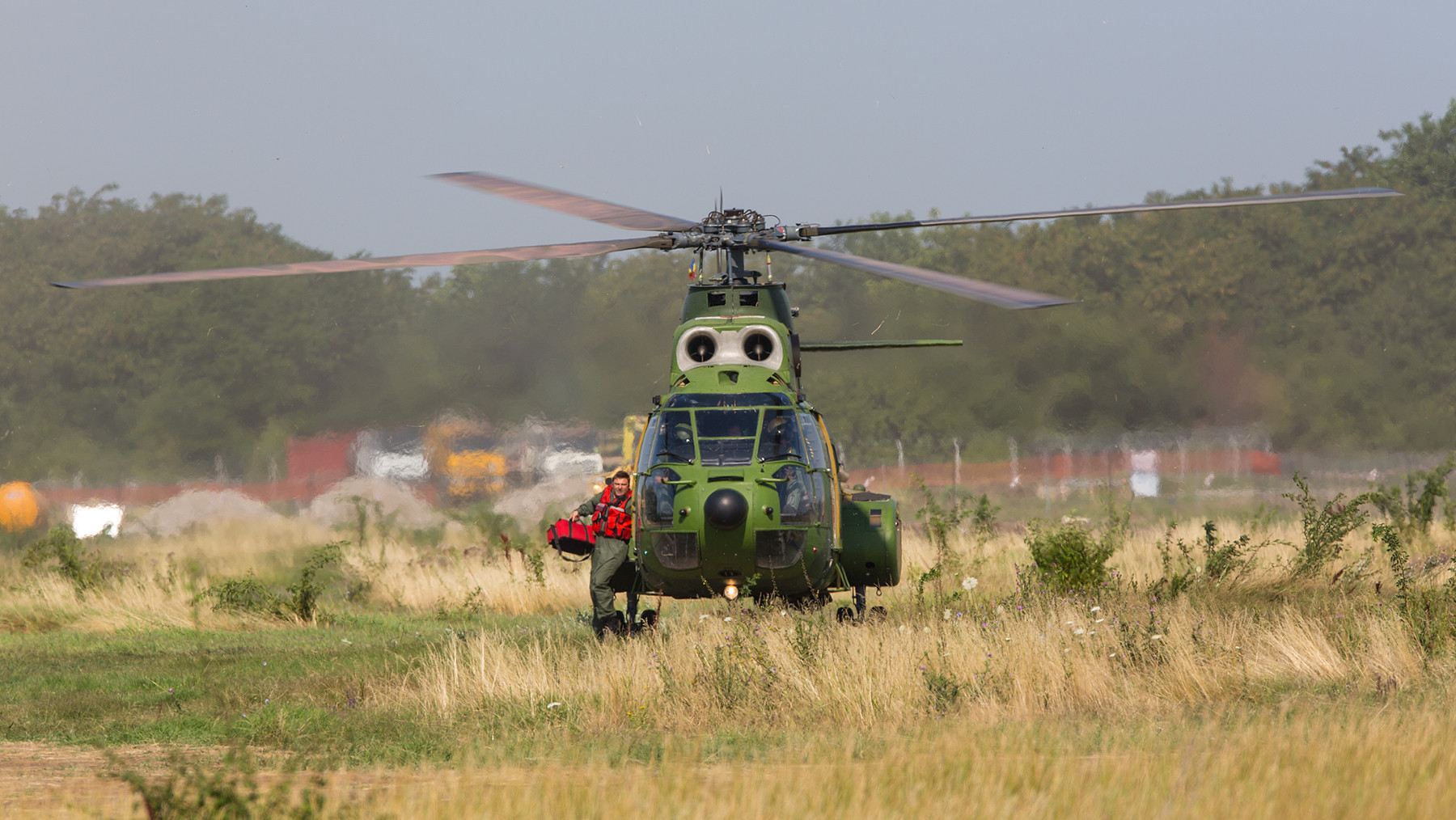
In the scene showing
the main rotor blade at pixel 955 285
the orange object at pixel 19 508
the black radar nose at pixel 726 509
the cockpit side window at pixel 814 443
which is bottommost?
the orange object at pixel 19 508

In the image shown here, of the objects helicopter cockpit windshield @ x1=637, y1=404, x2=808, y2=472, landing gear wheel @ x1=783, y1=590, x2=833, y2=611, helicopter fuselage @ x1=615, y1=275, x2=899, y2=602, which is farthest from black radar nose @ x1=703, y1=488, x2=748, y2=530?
landing gear wheel @ x1=783, y1=590, x2=833, y2=611

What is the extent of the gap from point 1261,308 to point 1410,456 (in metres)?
4.78

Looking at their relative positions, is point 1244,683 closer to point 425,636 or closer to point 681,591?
point 681,591

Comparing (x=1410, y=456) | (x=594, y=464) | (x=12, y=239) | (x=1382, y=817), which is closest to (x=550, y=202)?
(x=1382, y=817)

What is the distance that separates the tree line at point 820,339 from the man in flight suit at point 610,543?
14510mm

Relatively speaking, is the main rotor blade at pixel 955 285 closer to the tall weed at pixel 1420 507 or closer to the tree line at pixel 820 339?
the tall weed at pixel 1420 507

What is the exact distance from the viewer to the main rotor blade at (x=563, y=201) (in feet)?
36.5

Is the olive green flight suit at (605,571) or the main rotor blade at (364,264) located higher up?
→ the main rotor blade at (364,264)

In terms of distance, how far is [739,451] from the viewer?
11141 mm

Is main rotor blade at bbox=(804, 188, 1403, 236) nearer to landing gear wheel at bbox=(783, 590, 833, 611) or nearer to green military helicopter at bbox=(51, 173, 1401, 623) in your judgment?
green military helicopter at bbox=(51, 173, 1401, 623)

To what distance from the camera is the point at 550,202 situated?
11.4m

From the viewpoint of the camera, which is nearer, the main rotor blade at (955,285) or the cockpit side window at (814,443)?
the main rotor blade at (955,285)

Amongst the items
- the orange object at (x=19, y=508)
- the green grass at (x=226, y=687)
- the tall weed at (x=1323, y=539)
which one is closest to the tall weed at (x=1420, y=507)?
the tall weed at (x=1323, y=539)

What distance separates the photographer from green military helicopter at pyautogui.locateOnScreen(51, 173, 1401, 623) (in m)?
10.7
